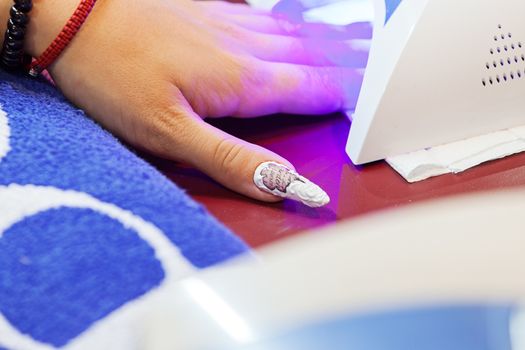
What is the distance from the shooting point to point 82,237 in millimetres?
424

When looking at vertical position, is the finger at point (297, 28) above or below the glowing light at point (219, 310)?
below

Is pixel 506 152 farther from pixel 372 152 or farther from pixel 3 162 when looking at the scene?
pixel 3 162

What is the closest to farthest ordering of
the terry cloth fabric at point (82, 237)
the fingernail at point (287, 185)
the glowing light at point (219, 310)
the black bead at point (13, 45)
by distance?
the glowing light at point (219, 310) < the terry cloth fabric at point (82, 237) < the fingernail at point (287, 185) < the black bead at point (13, 45)

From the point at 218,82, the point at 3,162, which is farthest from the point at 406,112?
the point at 3,162

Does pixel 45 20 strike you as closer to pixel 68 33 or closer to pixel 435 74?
pixel 68 33

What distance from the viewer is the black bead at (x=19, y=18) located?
0.61m

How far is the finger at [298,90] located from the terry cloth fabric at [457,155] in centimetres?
9

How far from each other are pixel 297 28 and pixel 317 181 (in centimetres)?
23

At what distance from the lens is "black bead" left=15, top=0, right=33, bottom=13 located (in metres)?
0.61

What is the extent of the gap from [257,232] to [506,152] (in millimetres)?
244

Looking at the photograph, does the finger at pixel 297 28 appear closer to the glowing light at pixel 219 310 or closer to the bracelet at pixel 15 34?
the bracelet at pixel 15 34

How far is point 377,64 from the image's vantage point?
0.57 meters

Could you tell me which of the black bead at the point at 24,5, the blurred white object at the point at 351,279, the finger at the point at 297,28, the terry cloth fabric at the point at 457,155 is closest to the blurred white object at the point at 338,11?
the finger at the point at 297,28

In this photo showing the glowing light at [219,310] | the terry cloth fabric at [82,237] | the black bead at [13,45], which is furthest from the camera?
the black bead at [13,45]
